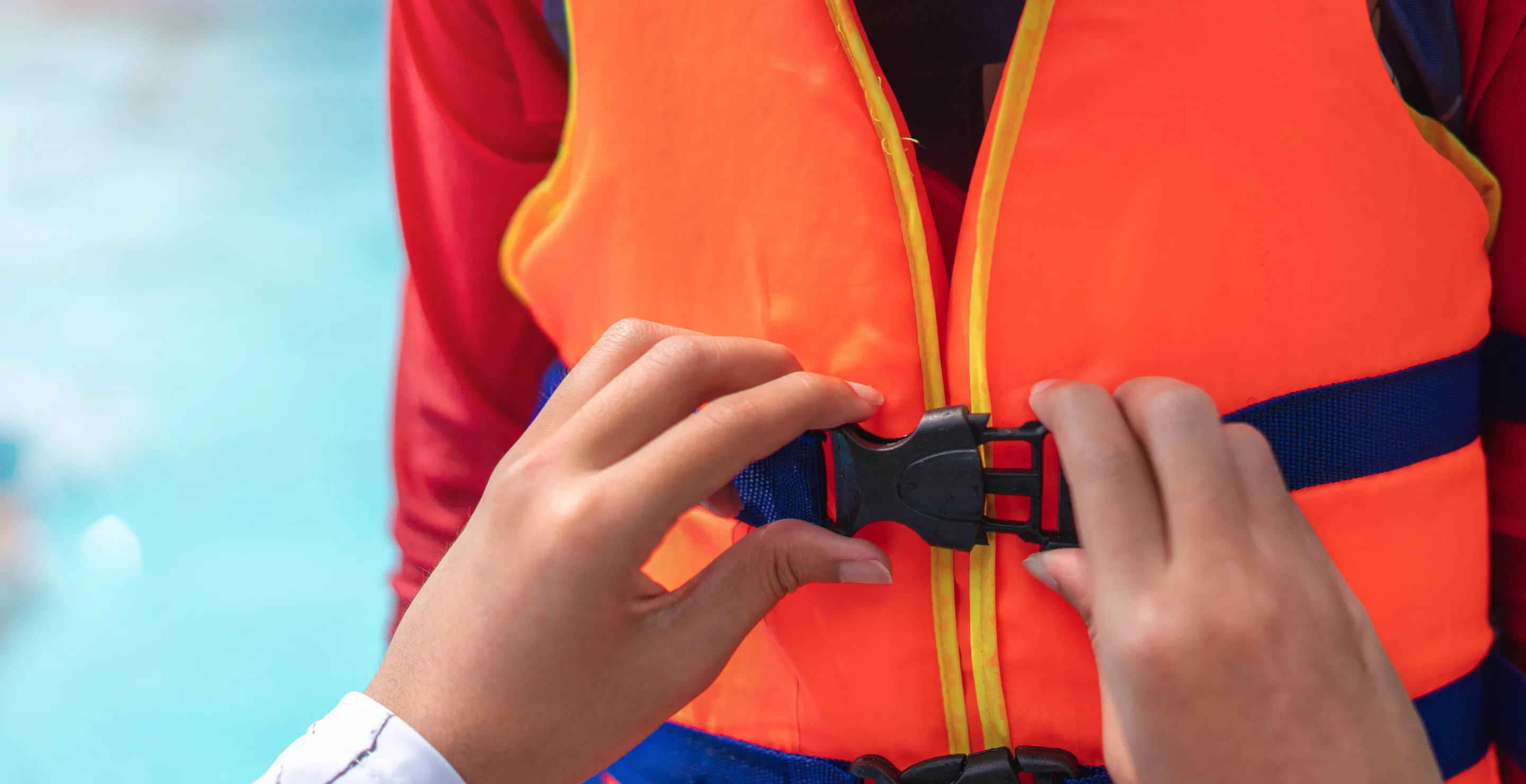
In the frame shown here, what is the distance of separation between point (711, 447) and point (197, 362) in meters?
1.42

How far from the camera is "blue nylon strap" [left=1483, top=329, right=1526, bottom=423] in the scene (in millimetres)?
566

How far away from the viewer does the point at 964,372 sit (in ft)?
1.67

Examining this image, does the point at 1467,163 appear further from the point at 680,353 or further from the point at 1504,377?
the point at 680,353

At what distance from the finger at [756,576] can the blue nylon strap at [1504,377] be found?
1.45 feet

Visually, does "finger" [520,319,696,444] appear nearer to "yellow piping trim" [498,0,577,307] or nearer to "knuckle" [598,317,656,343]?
"knuckle" [598,317,656,343]

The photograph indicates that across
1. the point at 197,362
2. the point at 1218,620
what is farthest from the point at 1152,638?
the point at 197,362

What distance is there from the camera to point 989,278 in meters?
0.50

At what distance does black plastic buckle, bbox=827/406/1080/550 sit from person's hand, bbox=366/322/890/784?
26mm

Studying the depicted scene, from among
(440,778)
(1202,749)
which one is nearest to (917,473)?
(1202,749)

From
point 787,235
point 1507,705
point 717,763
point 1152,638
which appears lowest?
point 1507,705

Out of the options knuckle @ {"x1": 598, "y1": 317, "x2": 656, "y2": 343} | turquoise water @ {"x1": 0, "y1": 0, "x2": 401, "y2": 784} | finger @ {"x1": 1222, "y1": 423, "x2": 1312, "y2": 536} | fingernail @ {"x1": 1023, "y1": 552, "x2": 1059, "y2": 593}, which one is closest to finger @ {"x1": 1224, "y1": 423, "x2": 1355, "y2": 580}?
finger @ {"x1": 1222, "y1": 423, "x2": 1312, "y2": 536}

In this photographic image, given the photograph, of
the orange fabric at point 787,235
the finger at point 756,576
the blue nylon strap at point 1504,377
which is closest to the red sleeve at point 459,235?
the orange fabric at point 787,235

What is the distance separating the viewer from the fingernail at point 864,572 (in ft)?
1.64

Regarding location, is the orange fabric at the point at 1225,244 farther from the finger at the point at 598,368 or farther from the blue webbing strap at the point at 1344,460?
the finger at the point at 598,368
